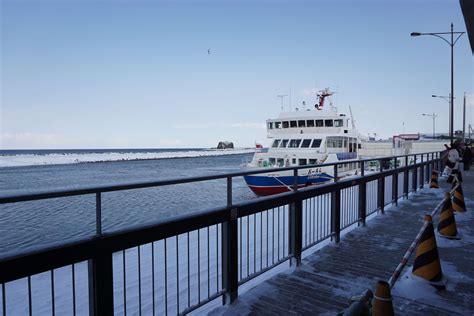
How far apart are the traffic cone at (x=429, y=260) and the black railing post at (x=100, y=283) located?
3.66m

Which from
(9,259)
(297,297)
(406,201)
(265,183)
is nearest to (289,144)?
(265,183)

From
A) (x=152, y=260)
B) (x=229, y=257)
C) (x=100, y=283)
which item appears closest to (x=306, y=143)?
(x=229, y=257)

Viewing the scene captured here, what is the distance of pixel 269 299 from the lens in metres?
3.99

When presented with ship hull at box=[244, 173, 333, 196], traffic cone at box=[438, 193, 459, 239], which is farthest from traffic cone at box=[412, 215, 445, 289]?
ship hull at box=[244, 173, 333, 196]

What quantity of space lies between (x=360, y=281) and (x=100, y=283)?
324 cm

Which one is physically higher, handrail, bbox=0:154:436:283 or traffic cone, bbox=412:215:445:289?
handrail, bbox=0:154:436:283

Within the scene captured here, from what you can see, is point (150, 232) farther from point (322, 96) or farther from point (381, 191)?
point (322, 96)

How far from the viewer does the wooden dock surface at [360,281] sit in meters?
3.77

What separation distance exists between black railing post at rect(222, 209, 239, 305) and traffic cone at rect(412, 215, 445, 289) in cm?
234

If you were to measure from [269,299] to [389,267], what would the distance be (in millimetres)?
2036

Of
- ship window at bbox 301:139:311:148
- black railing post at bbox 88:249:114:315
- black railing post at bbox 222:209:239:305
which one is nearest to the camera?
black railing post at bbox 88:249:114:315

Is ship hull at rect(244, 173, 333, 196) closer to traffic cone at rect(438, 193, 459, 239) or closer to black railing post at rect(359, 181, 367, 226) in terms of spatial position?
black railing post at rect(359, 181, 367, 226)

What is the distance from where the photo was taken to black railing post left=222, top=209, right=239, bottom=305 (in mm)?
3904

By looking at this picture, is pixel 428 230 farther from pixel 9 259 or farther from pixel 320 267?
pixel 9 259
